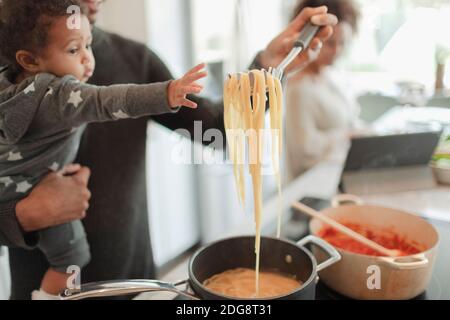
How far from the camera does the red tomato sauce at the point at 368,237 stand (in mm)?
793

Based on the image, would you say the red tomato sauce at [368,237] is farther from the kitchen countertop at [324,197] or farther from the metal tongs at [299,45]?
the metal tongs at [299,45]

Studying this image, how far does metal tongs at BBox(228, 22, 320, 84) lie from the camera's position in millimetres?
649

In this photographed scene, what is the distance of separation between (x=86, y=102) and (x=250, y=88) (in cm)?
22

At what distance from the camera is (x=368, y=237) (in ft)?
2.81

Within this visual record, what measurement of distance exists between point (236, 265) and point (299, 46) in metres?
0.41

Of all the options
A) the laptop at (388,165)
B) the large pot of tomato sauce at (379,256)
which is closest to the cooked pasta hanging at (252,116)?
the large pot of tomato sauce at (379,256)

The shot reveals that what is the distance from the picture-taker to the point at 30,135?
23.2 inches

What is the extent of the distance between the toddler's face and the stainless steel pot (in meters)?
0.30

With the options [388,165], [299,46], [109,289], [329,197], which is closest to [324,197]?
[329,197]

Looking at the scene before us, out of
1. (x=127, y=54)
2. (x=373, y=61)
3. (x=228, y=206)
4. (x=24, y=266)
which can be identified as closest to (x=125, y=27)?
(x=127, y=54)

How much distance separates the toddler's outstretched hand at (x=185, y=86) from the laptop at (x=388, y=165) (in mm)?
716

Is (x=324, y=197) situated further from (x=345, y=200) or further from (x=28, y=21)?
(x=28, y=21)

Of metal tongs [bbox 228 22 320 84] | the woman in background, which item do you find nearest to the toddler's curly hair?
metal tongs [bbox 228 22 320 84]

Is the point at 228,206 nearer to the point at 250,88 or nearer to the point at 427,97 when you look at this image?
the point at 427,97
